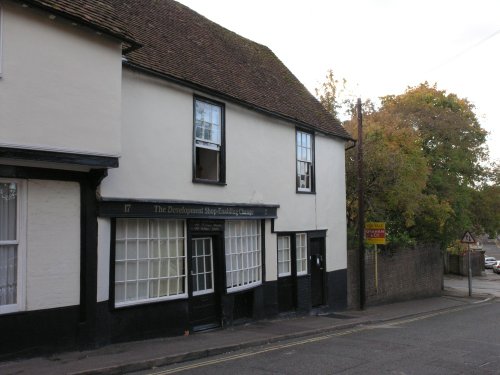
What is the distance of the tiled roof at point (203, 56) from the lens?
9.25m

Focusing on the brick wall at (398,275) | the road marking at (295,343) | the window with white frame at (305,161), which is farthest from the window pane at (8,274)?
the brick wall at (398,275)

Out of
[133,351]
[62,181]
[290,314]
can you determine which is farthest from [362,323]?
[62,181]

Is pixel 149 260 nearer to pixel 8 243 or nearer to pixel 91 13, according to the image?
pixel 8 243

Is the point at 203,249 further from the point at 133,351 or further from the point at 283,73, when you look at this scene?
the point at 283,73

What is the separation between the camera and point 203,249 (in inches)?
464

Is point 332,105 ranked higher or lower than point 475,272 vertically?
higher

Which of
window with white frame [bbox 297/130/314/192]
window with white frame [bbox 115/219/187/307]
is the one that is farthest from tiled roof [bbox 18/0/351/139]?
window with white frame [bbox 115/219/187/307]

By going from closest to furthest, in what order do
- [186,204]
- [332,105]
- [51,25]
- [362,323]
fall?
1. [51,25]
2. [186,204]
3. [362,323]
4. [332,105]

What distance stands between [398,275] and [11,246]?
17564mm

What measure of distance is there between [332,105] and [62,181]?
16411 mm

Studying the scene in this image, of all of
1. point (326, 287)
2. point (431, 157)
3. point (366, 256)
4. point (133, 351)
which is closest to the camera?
point (133, 351)

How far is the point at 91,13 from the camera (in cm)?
846

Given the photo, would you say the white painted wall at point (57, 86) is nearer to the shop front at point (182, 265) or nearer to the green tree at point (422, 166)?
the shop front at point (182, 265)

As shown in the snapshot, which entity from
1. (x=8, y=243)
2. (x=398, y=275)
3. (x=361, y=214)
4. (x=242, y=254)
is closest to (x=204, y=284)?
(x=242, y=254)
